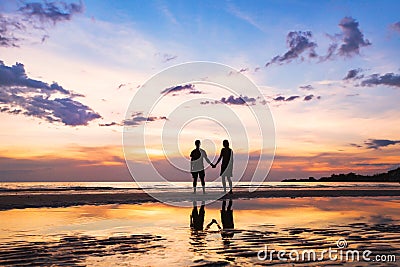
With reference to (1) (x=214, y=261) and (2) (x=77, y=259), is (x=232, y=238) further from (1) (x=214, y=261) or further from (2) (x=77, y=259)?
(2) (x=77, y=259)

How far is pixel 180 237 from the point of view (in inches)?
389

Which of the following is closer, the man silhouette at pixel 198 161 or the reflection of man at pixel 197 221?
the reflection of man at pixel 197 221

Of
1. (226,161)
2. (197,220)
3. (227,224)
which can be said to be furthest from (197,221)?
(226,161)

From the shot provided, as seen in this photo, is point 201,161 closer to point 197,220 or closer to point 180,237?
point 197,220

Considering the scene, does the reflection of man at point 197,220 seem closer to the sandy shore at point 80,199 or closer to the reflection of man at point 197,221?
the reflection of man at point 197,221

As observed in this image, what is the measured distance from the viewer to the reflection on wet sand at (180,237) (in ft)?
24.4

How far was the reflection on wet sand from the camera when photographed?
293 inches

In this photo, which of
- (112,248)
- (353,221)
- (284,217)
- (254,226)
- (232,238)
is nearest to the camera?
(112,248)

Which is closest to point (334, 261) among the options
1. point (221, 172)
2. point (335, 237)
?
point (335, 237)

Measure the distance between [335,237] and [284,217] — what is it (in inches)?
171

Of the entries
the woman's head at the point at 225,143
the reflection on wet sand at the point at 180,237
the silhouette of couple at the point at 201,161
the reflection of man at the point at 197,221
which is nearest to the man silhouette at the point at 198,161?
the silhouette of couple at the point at 201,161

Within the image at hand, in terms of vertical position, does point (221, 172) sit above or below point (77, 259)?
above

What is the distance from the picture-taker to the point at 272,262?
23.5 ft

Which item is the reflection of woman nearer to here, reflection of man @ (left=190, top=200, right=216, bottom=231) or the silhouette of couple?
the silhouette of couple
